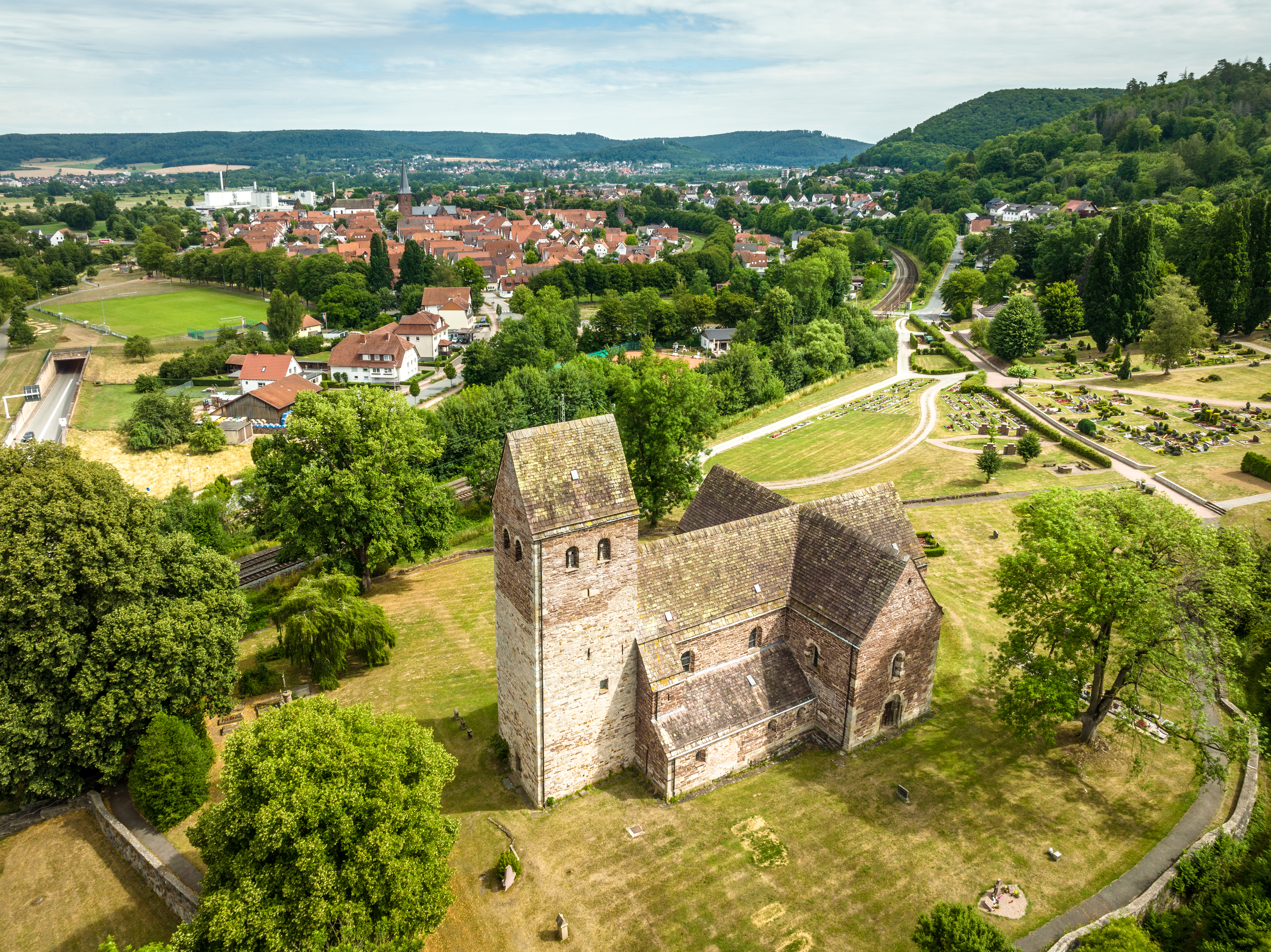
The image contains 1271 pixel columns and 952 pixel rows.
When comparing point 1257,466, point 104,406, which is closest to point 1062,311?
point 1257,466

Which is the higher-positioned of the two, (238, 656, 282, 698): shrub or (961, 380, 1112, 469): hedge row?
(961, 380, 1112, 469): hedge row

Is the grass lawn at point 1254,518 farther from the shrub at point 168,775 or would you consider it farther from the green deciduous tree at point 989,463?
the shrub at point 168,775

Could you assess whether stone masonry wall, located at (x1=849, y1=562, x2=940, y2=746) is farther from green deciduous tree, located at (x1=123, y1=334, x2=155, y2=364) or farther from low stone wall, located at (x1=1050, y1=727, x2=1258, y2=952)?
green deciduous tree, located at (x1=123, y1=334, x2=155, y2=364)

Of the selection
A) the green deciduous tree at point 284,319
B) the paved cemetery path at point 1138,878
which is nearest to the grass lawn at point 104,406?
the green deciduous tree at point 284,319

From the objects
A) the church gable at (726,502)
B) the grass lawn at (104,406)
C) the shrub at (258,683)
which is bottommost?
the grass lawn at (104,406)

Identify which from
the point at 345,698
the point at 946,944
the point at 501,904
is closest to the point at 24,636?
the point at 345,698

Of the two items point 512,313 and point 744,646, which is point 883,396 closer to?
point 744,646

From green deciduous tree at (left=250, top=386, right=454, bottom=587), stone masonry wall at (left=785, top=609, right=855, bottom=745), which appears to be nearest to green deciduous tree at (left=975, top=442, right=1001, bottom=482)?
stone masonry wall at (left=785, top=609, right=855, bottom=745)
